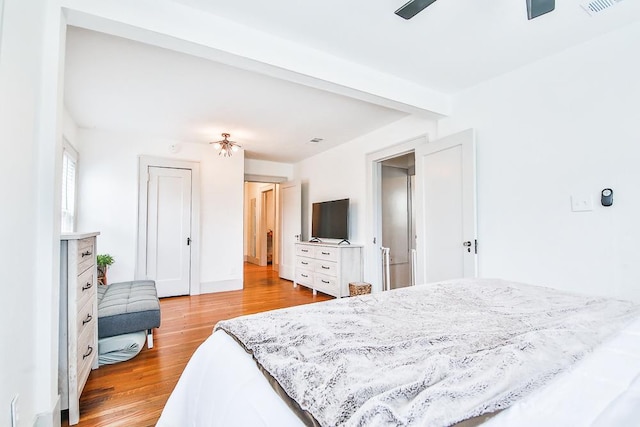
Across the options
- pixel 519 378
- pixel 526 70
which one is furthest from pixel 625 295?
pixel 519 378

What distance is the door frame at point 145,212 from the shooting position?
445 centimetres

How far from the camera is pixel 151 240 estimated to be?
14.9ft

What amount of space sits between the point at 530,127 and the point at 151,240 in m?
4.95

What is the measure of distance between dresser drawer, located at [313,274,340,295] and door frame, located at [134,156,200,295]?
1.91m

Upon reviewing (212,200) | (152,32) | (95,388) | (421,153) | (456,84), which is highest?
(456,84)

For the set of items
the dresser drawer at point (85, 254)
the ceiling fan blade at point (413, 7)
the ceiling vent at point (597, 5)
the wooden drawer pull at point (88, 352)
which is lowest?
the wooden drawer pull at point (88, 352)

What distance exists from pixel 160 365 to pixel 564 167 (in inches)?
140

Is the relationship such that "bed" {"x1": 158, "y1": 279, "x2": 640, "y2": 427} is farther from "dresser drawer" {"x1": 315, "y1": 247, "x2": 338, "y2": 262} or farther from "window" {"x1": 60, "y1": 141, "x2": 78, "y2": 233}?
"window" {"x1": 60, "y1": 141, "x2": 78, "y2": 233}

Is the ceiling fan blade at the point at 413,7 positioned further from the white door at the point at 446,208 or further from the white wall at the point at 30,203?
the white wall at the point at 30,203

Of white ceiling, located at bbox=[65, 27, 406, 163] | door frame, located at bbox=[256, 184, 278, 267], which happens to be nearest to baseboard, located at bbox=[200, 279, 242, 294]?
white ceiling, located at bbox=[65, 27, 406, 163]

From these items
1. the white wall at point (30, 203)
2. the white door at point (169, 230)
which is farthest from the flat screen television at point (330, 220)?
the white wall at point (30, 203)

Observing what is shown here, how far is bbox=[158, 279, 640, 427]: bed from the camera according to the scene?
62 cm

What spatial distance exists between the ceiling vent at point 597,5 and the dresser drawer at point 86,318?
Answer: 3.65 metres

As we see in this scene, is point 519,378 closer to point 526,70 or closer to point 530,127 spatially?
point 530,127
